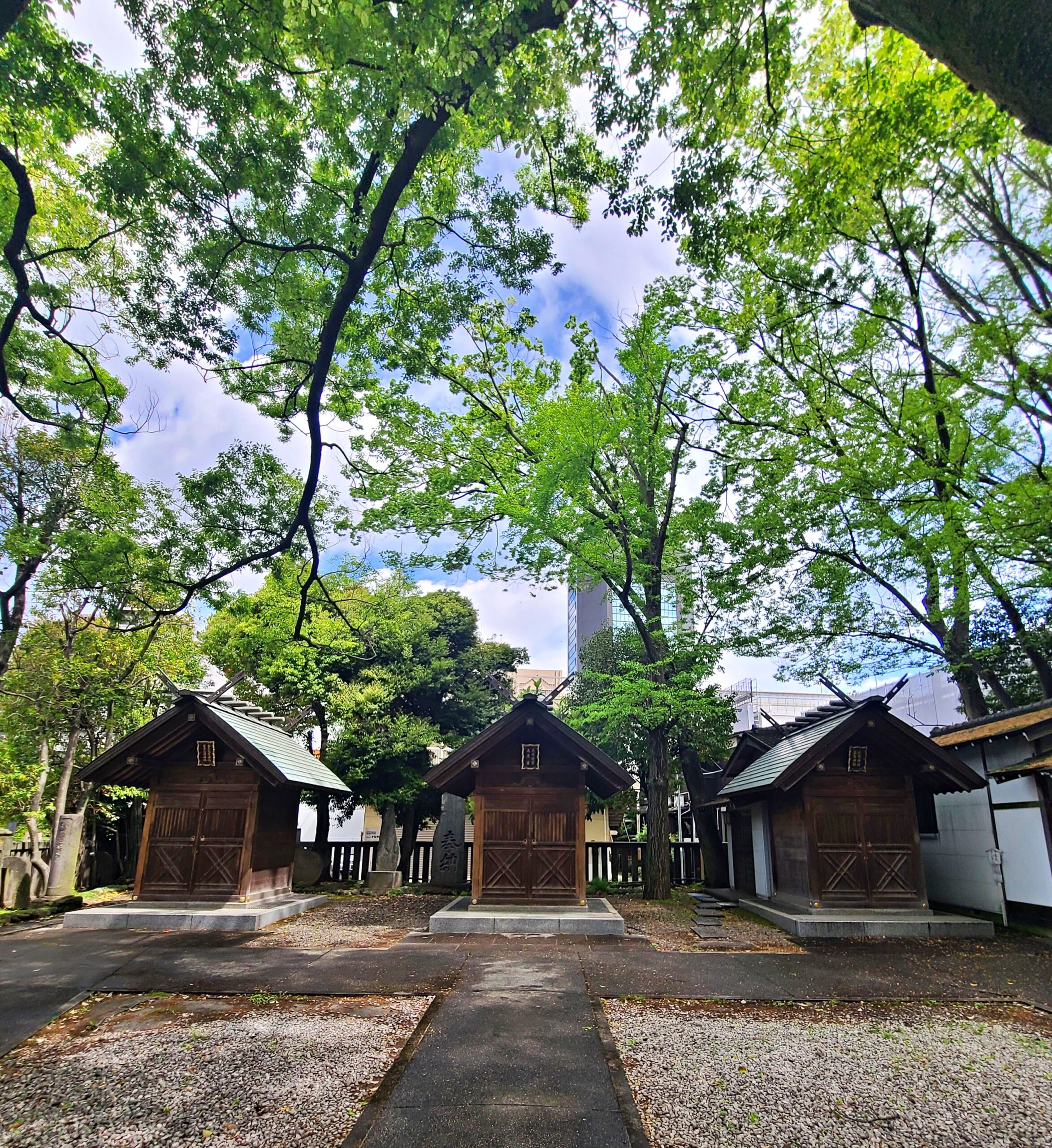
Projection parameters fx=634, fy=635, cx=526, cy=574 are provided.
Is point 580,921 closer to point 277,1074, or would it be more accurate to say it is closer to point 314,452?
point 277,1074

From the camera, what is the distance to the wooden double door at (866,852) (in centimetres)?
1112

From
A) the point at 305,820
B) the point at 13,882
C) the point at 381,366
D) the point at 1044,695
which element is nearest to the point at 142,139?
the point at 381,366

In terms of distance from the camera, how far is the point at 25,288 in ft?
19.2

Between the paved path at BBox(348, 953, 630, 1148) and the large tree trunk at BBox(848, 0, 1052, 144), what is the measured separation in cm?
560

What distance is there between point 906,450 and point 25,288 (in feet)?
48.2

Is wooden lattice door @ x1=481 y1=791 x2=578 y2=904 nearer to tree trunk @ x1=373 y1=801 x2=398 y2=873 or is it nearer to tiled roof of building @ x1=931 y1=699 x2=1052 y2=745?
tree trunk @ x1=373 y1=801 x2=398 y2=873

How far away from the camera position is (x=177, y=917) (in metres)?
10.9

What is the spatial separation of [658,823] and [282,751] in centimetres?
865

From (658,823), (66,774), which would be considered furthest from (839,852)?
(66,774)

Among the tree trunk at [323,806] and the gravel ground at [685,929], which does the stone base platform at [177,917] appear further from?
the gravel ground at [685,929]

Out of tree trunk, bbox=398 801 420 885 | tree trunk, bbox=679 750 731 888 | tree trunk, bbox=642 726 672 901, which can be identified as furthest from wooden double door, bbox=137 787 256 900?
tree trunk, bbox=679 750 731 888

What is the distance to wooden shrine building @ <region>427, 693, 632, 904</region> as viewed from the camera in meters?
11.7

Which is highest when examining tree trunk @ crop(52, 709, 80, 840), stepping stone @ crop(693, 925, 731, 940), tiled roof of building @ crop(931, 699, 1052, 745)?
tiled roof of building @ crop(931, 699, 1052, 745)

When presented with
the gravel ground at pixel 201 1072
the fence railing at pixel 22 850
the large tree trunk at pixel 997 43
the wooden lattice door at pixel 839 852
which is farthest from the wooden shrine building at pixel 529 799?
the large tree trunk at pixel 997 43
